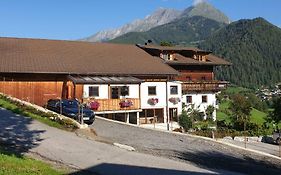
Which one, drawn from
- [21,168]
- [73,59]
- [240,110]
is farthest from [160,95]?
[21,168]

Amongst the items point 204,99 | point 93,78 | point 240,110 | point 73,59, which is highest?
point 73,59

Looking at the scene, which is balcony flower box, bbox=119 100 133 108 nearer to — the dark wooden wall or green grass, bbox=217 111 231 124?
the dark wooden wall

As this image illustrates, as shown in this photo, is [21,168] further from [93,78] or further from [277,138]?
[277,138]

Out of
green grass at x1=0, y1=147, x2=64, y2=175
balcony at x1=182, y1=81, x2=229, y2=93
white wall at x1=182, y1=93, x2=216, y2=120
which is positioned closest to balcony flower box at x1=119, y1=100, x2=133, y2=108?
balcony at x1=182, y1=81, x2=229, y2=93

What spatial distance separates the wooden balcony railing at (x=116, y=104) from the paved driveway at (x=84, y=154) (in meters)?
13.4

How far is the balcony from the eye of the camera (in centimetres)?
4778

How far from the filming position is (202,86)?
163ft

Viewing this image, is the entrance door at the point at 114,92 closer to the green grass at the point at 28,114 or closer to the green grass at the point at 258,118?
the green grass at the point at 28,114

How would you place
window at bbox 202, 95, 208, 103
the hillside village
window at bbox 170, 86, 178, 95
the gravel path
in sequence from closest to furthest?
1. the hillside village
2. the gravel path
3. window at bbox 170, 86, 178, 95
4. window at bbox 202, 95, 208, 103

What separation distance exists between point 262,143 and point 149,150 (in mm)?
19914

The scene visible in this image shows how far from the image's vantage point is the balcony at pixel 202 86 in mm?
47781

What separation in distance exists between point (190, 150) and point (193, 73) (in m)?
29.7

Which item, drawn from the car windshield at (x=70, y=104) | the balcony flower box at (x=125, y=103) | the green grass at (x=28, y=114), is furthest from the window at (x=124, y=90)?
the green grass at (x=28, y=114)

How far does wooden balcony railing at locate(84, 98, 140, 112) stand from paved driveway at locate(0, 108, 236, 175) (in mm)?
13353
